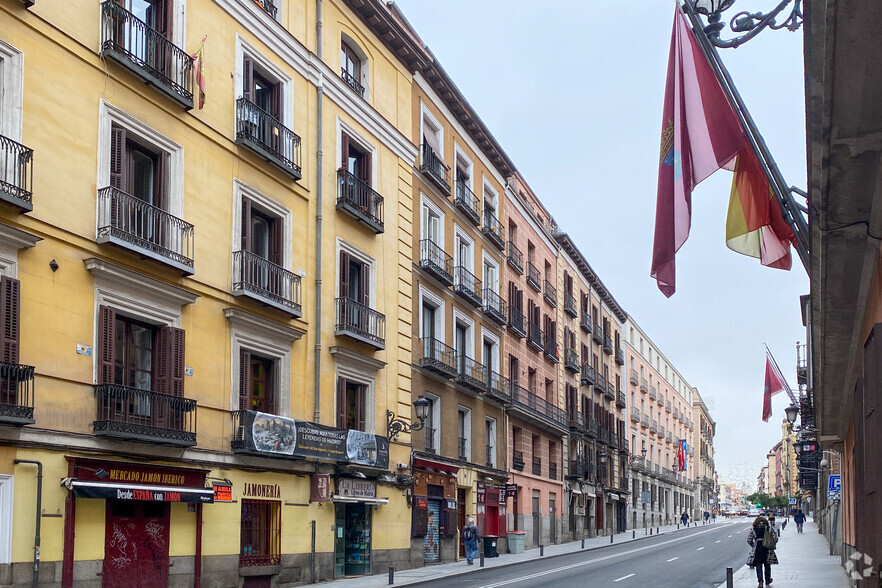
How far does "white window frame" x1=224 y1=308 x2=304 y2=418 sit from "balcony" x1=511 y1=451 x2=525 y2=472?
19377 millimetres

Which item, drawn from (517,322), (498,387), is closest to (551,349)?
(517,322)

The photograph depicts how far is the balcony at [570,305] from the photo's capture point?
53.2m

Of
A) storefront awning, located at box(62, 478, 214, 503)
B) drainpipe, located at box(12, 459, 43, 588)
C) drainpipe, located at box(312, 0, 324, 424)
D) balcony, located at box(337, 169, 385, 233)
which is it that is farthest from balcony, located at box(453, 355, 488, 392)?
drainpipe, located at box(12, 459, 43, 588)

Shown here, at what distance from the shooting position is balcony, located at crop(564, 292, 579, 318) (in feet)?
175

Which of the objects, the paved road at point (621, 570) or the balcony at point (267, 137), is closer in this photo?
the balcony at point (267, 137)

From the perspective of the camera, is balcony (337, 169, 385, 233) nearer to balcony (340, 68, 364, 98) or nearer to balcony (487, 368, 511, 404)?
balcony (340, 68, 364, 98)

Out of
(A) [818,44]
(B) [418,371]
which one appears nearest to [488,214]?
(B) [418,371]

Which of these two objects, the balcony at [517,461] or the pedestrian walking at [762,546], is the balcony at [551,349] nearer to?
the balcony at [517,461]

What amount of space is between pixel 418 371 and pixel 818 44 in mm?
25672

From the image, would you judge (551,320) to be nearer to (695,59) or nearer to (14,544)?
(14,544)

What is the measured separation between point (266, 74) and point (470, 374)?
50.6ft

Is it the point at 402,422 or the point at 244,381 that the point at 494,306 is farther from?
the point at 244,381

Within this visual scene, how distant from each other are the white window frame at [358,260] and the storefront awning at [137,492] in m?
8.19

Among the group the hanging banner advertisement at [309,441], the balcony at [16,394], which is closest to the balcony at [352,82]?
the hanging banner advertisement at [309,441]
